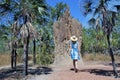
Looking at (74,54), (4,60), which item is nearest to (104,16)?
(74,54)

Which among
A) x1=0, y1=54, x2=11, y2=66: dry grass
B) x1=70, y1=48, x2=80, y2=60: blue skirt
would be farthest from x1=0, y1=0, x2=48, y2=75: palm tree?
x1=0, y1=54, x2=11, y2=66: dry grass

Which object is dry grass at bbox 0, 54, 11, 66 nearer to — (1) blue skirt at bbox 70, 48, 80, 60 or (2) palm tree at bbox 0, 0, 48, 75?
(2) palm tree at bbox 0, 0, 48, 75

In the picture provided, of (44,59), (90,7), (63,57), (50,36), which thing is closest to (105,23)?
(90,7)

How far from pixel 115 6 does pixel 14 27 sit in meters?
6.28

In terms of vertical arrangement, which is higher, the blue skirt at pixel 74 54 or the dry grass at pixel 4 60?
the dry grass at pixel 4 60

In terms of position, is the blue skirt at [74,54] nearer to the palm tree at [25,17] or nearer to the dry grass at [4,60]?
the palm tree at [25,17]

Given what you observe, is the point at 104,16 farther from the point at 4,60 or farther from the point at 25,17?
the point at 4,60

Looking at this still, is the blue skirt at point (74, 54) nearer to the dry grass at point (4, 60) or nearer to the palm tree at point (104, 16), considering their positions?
the palm tree at point (104, 16)

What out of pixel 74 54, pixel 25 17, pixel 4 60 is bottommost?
pixel 74 54

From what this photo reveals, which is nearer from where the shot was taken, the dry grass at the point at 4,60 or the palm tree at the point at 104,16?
the palm tree at the point at 104,16

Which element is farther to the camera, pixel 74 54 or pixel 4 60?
pixel 4 60

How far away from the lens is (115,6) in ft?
60.4

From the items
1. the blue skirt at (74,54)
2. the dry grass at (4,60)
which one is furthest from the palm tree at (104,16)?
the dry grass at (4,60)

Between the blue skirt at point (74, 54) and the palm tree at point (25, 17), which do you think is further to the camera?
the palm tree at point (25, 17)
